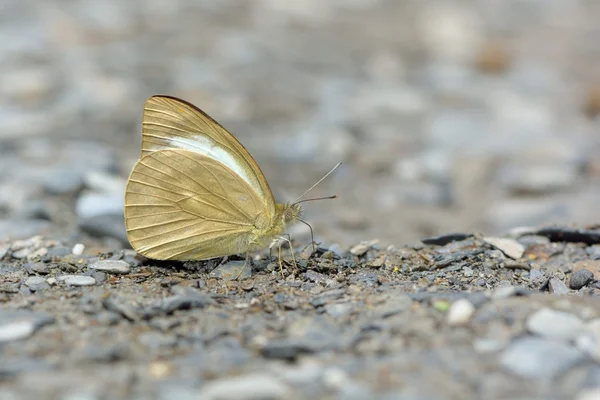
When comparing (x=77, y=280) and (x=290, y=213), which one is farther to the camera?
(x=290, y=213)

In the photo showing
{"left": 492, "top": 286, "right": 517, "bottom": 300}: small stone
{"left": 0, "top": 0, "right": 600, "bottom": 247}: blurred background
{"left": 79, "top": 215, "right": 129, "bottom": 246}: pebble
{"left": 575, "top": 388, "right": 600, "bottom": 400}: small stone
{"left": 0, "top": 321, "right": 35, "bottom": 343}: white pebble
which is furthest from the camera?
{"left": 0, "top": 0, "right": 600, "bottom": 247}: blurred background

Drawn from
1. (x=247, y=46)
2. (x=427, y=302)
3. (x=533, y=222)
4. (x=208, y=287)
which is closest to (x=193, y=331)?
(x=208, y=287)

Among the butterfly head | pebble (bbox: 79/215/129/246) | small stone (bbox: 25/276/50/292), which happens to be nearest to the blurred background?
pebble (bbox: 79/215/129/246)

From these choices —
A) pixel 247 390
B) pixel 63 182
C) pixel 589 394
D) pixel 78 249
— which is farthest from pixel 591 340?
pixel 63 182

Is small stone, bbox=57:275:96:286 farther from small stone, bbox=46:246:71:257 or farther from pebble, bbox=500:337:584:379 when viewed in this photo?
pebble, bbox=500:337:584:379

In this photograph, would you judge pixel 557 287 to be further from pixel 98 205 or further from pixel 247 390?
pixel 98 205

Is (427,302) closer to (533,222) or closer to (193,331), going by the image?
(193,331)

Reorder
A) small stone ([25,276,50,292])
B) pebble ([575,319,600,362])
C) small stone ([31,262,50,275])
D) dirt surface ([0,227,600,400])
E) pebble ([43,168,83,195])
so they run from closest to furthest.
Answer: dirt surface ([0,227,600,400])
pebble ([575,319,600,362])
small stone ([25,276,50,292])
small stone ([31,262,50,275])
pebble ([43,168,83,195])

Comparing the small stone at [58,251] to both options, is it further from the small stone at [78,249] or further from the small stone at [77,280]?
the small stone at [77,280]

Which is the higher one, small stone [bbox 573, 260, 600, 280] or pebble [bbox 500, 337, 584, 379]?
pebble [bbox 500, 337, 584, 379]
